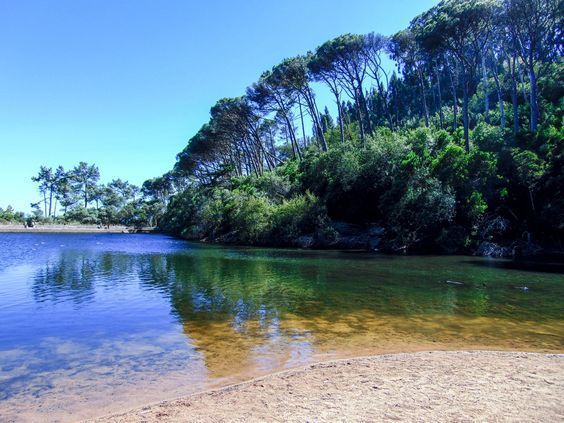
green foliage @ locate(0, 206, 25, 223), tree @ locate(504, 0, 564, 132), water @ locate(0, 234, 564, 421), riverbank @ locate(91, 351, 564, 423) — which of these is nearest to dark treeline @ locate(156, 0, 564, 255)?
tree @ locate(504, 0, 564, 132)

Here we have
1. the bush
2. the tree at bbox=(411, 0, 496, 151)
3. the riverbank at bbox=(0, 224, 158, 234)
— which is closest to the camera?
the tree at bbox=(411, 0, 496, 151)

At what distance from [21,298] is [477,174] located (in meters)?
31.7

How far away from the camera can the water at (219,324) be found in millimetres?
7258

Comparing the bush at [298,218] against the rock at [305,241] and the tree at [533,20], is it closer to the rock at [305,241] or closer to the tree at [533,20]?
the rock at [305,241]

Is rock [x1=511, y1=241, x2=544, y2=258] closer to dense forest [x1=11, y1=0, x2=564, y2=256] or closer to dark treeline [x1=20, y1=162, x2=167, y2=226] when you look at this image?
dense forest [x1=11, y1=0, x2=564, y2=256]

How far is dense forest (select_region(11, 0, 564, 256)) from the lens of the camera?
104 feet

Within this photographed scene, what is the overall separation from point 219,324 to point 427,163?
2904cm

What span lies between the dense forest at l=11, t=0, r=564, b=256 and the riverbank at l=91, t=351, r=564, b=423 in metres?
26.5

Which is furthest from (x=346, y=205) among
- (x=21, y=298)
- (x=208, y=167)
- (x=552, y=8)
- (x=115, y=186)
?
(x=115, y=186)

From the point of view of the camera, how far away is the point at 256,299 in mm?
15156

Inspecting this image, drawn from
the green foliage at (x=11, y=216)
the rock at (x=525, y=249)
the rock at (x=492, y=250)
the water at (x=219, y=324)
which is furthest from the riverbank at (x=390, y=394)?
the green foliage at (x=11, y=216)

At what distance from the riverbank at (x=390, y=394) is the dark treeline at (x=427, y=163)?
26580mm

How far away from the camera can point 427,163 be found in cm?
3538

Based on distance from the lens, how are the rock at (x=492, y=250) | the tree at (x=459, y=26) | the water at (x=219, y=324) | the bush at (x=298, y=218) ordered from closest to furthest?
the water at (x=219, y=324) → the rock at (x=492, y=250) → the tree at (x=459, y=26) → the bush at (x=298, y=218)
